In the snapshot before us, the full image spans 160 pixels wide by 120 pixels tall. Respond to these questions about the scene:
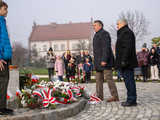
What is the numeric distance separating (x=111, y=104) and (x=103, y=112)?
0.88m

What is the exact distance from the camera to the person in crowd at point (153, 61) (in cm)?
1316

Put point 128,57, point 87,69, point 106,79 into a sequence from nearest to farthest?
1. point 128,57
2. point 106,79
3. point 87,69

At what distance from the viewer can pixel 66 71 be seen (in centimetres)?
1362

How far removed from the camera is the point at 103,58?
20.7 feet

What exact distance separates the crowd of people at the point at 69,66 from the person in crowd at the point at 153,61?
3.62 metres

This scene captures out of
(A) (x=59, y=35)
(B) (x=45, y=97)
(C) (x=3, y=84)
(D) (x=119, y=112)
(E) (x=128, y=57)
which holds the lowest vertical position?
(D) (x=119, y=112)

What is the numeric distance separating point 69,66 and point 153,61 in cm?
493

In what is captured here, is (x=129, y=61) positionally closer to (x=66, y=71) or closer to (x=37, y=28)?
(x=66, y=71)

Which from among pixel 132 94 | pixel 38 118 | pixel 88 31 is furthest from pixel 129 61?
pixel 88 31

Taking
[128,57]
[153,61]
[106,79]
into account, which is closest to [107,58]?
[106,79]

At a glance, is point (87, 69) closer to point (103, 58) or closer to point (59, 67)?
point (59, 67)

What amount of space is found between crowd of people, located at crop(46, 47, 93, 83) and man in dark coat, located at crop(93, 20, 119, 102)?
6.54 meters

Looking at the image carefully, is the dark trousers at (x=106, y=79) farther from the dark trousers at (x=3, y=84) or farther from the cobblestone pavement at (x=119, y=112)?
the dark trousers at (x=3, y=84)

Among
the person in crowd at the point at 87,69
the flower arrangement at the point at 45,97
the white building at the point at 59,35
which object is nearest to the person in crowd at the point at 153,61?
the person in crowd at the point at 87,69
